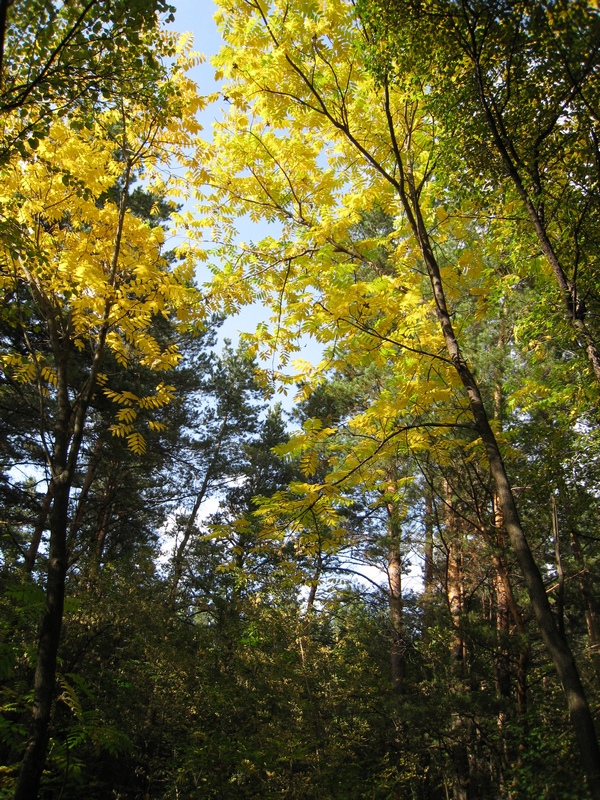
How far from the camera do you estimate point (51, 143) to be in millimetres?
4215

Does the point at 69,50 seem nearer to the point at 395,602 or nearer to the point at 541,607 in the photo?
the point at 541,607

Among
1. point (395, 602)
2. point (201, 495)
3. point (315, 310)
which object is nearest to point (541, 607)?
point (315, 310)

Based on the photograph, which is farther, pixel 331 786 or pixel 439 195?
pixel 331 786

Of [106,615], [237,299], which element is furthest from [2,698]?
[237,299]

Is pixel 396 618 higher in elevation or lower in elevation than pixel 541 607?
higher

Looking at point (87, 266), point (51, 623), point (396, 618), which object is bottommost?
point (51, 623)

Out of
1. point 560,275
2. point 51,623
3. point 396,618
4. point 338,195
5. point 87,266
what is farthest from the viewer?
point 396,618

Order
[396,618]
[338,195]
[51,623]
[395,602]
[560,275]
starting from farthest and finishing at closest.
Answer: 1. [395,602]
2. [396,618]
3. [338,195]
4. [51,623]
5. [560,275]

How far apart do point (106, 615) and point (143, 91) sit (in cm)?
681

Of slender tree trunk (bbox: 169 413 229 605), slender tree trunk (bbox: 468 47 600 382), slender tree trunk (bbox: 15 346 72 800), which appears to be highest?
slender tree trunk (bbox: 169 413 229 605)

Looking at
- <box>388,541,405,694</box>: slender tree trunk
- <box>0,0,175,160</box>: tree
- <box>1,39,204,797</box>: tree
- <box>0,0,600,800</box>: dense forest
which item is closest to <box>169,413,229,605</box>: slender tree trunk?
<box>388,541,405,694</box>: slender tree trunk

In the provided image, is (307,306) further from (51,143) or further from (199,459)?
(199,459)

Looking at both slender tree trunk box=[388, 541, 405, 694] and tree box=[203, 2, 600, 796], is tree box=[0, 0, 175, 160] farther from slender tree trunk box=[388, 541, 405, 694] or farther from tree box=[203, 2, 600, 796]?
slender tree trunk box=[388, 541, 405, 694]

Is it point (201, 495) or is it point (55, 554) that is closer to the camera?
point (55, 554)
